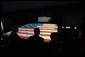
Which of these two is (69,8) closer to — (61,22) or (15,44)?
(61,22)

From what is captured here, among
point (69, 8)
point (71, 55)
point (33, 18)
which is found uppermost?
point (69, 8)

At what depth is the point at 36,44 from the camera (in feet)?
5.77

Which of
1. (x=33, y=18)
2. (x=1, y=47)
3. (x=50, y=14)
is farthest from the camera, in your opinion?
(x=33, y=18)

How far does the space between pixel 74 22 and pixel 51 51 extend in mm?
1450

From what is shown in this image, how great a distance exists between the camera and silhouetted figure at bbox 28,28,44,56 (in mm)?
1685

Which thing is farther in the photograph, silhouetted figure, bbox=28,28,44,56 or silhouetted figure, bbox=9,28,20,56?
silhouetted figure, bbox=9,28,20,56

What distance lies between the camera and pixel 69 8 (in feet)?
8.65

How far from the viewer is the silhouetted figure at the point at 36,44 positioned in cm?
168

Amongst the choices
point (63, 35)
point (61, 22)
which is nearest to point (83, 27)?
point (63, 35)

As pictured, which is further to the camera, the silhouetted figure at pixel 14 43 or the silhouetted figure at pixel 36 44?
the silhouetted figure at pixel 14 43

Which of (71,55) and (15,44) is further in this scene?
(15,44)

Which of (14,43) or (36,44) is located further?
(14,43)

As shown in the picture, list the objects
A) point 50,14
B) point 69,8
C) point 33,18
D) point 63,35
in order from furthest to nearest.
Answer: point 33,18
point 50,14
point 69,8
point 63,35

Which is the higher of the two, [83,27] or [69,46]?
[83,27]
